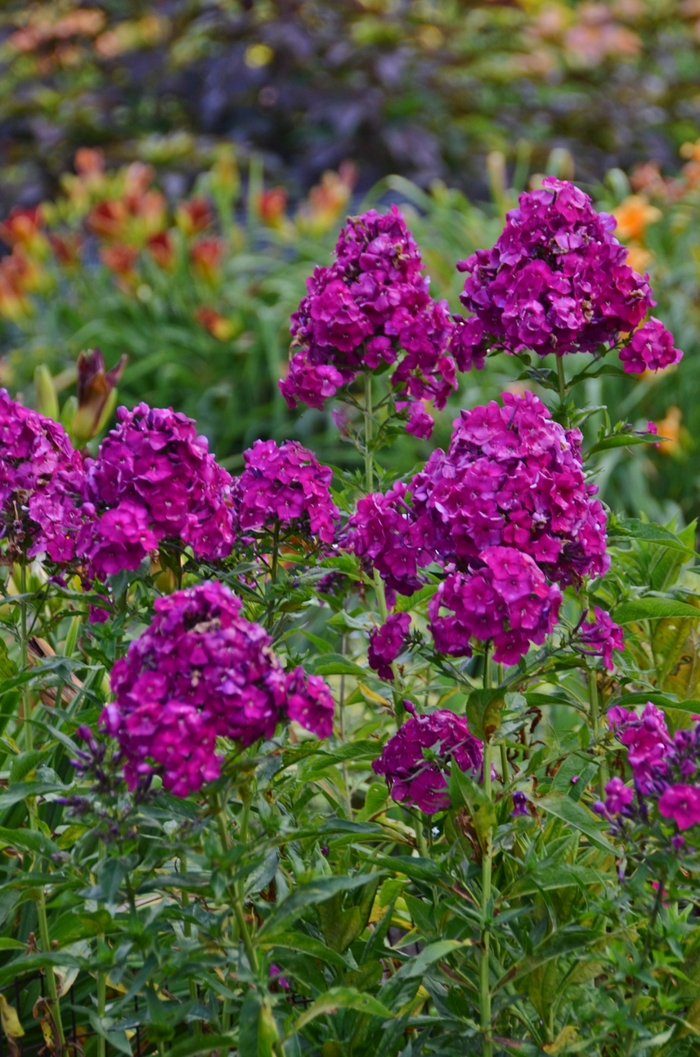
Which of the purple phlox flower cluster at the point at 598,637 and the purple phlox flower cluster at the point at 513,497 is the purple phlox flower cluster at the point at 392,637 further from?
the purple phlox flower cluster at the point at 598,637

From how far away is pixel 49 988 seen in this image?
1593 millimetres

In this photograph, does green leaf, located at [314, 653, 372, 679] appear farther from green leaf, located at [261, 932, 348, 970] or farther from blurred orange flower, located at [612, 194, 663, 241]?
blurred orange flower, located at [612, 194, 663, 241]

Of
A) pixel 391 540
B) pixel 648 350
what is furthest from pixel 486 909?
pixel 648 350

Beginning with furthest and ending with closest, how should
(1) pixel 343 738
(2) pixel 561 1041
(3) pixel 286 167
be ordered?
(3) pixel 286 167
(1) pixel 343 738
(2) pixel 561 1041

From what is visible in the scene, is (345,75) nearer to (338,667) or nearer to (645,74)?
(645,74)

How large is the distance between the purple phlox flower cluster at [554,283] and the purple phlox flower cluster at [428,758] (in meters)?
0.49

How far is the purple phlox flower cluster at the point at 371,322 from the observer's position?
1.64 meters

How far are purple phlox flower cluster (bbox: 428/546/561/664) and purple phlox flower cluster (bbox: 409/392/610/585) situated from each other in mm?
34

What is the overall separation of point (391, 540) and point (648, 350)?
51 centimetres

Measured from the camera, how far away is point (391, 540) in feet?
4.53

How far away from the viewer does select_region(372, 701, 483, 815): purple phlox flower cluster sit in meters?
1.44

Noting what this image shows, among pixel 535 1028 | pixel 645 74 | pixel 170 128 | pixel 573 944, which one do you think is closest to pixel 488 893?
pixel 573 944

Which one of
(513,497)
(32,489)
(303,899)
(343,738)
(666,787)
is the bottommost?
(343,738)

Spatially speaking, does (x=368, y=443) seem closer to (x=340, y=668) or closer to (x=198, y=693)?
(x=340, y=668)
